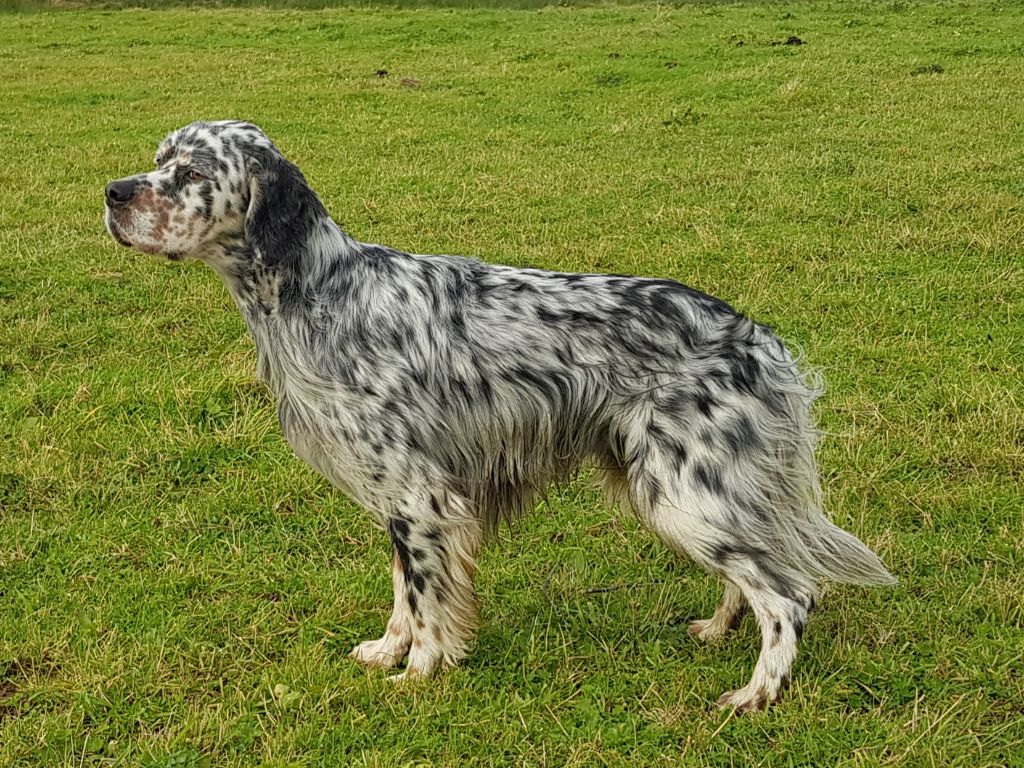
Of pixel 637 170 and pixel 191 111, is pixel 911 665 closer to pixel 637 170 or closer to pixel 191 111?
pixel 637 170

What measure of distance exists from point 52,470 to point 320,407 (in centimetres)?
225

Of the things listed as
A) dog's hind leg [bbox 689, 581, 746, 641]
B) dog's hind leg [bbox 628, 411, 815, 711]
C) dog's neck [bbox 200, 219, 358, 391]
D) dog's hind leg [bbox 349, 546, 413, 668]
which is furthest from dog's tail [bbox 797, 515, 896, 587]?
dog's neck [bbox 200, 219, 358, 391]

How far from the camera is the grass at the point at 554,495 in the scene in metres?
3.92

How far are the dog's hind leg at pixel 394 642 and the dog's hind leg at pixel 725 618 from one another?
1.13m

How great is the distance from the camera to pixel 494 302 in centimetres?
417

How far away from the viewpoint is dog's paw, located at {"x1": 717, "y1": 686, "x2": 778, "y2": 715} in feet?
13.0

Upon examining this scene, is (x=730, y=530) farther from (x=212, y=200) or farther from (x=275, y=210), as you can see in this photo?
(x=212, y=200)

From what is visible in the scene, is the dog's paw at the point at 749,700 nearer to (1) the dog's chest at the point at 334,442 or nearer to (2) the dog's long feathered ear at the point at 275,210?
(1) the dog's chest at the point at 334,442

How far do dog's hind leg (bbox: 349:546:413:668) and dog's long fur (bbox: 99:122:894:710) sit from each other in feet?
0.29

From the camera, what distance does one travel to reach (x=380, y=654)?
171 inches

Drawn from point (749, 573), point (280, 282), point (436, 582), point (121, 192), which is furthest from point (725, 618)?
point (121, 192)

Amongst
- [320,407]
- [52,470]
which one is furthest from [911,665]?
[52,470]

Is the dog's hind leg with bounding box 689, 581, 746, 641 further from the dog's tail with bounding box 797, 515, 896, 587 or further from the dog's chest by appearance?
the dog's chest

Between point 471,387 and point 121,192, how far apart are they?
4.54 feet
